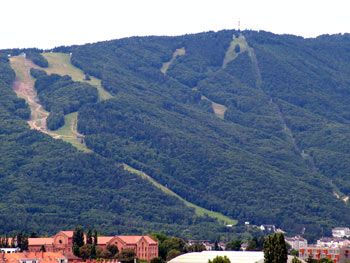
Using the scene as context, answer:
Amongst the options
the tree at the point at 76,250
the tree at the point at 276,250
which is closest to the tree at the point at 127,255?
the tree at the point at 76,250

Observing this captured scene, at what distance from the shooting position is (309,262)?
450ft

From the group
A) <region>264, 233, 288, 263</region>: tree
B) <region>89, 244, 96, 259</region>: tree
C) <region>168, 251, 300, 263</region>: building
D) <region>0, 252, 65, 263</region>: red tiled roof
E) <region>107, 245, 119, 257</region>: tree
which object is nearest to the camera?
<region>264, 233, 288, 263</region>: tree

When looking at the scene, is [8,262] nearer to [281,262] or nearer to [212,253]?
[212,253]

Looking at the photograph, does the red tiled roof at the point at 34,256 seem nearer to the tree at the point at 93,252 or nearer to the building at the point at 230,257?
the tree at the point at 93,252

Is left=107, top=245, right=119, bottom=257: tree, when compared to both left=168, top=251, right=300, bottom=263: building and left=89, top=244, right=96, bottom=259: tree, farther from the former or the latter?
left=168, top=251, right=300, bottom=263: building

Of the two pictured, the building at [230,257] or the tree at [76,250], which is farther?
the tree at [76,250]

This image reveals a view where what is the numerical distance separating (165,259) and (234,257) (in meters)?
33.1

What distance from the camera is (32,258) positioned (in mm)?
174250

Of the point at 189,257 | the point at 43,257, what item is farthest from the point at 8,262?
the point at 189,257

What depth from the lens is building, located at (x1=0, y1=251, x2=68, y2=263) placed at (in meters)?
168

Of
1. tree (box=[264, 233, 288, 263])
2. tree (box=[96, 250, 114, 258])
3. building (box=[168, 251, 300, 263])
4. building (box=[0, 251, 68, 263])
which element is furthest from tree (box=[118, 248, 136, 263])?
tree (box=[264, 233, 288, 263])

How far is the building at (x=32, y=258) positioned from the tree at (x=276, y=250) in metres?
49.3

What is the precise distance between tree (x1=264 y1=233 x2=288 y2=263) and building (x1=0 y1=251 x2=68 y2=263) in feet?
162

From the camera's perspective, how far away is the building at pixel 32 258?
16779 cm
